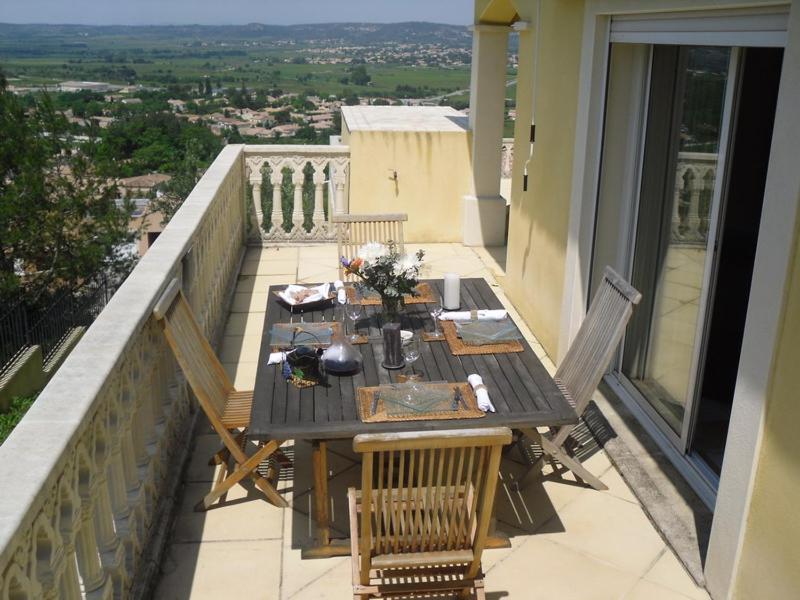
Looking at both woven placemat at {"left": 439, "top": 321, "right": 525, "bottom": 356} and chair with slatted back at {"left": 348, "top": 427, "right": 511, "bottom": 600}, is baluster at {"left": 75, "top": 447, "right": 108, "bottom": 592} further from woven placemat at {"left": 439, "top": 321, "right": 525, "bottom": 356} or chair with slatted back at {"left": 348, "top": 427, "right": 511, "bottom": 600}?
woven placemat at {"left": 439, "top": 321, "right": 525, "bottom": 356}

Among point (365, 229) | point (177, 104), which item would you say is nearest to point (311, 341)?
point (365, 229)

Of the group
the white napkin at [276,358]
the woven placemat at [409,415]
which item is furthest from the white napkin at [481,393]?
the white napkin at [276,358]

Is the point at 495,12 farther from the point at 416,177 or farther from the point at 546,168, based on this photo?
the point at 546,168

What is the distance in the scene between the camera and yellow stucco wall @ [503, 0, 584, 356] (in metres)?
5.29

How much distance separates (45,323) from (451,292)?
21792 millimetres

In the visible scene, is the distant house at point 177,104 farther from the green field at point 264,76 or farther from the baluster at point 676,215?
the baluster at point 676,215

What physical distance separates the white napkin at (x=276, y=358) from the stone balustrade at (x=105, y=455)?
0.53 meters

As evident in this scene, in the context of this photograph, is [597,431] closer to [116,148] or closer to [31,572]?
[31,572]

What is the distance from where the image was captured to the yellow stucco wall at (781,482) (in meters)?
2.54

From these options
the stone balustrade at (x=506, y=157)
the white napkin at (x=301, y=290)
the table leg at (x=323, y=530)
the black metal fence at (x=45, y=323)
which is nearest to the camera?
the table leg at (x=323, y=530)

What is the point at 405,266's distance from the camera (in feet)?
12.2

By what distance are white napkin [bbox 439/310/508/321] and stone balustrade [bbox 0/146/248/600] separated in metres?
1.49

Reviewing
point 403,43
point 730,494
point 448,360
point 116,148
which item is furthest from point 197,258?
point 403,43

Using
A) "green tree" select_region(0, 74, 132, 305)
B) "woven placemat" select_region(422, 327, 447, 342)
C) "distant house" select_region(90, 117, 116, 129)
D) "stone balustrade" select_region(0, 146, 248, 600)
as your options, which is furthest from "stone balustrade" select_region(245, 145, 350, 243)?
"distant house" select_region(90, 117, 116, 129)
